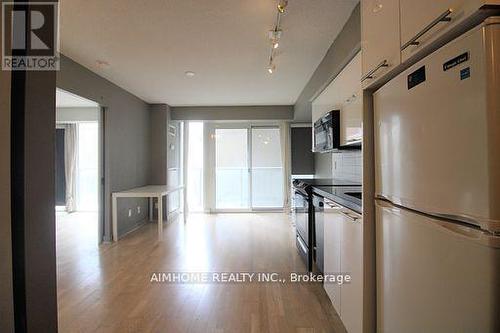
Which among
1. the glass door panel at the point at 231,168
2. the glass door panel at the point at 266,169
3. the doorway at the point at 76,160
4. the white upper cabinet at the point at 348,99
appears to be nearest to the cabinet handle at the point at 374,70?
the white upper cabinet at the point at 348,99

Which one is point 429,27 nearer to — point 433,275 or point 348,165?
point 433,275

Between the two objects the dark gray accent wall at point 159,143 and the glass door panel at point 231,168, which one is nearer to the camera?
the dark gray accent wall at point 159,143

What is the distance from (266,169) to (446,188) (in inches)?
229

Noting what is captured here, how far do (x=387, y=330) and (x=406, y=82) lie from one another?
1210 mm

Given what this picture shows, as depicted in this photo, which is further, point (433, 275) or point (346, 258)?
point (346, 258)

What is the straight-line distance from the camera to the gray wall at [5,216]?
0.87 meters

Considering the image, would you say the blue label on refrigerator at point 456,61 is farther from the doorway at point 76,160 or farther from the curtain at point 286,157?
the doorway at point 76,160

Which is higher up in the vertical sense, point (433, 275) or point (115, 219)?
point (433, 275)

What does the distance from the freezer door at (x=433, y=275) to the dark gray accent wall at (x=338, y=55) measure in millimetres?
1470

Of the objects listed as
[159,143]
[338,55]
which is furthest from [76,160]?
[338,55]

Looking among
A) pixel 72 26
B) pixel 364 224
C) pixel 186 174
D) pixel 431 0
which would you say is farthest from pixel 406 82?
pixel 186 174

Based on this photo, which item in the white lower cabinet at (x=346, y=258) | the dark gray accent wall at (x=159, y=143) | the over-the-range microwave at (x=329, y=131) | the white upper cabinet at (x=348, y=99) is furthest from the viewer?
the dark gray accent wall at (x=159, y=143)

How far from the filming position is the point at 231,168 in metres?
6.77

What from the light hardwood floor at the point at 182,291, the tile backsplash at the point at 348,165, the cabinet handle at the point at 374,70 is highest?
the cabinet handle at the point at 374,70
